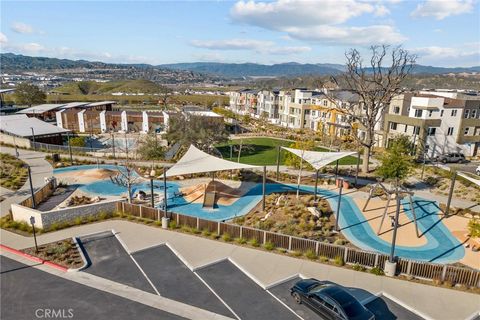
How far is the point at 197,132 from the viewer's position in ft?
140

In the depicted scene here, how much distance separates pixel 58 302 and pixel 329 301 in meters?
12.3

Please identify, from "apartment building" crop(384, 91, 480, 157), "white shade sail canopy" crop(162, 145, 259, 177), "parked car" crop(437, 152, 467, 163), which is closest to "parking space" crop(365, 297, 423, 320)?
"white shade sail canopy" crop(162, 145, 259, 177)

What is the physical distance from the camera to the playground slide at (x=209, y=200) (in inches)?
1086

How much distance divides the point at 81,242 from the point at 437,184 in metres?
34.3

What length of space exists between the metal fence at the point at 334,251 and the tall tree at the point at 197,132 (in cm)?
1867

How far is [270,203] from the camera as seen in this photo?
28125mm

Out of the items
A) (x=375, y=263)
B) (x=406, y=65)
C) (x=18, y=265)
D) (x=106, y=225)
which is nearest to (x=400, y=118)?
(x=406, y=65)

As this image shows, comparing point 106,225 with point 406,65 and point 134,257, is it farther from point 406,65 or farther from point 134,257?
point 406,65

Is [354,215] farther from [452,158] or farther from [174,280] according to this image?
[452,158]

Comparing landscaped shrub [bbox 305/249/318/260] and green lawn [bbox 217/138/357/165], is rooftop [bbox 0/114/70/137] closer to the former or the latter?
green lawn [bbox 217/138/357/165]

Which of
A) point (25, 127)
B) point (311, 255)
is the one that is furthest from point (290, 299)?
point (25, 127)

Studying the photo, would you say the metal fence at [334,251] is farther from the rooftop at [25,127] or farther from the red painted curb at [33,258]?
the rooftop at [25,127]

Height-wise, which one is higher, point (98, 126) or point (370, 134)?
point (370, 134)

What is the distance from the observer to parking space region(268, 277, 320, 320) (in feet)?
47.3
